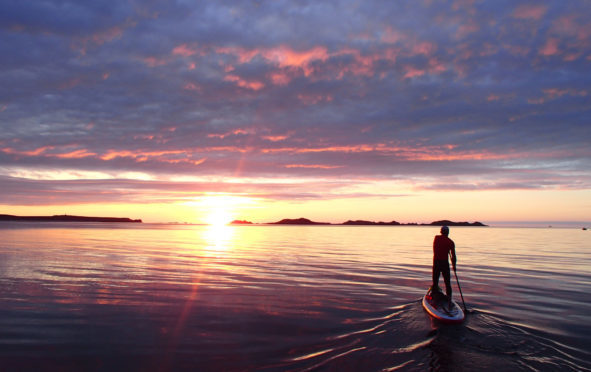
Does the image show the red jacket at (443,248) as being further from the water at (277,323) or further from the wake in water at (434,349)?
the wake in water at (434,349)

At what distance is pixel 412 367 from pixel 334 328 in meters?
4.17

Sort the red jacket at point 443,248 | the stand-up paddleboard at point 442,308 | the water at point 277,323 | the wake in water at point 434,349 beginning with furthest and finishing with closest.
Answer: the red jacket at point 443,248 < the stand-up paddleboard at point 442,308 < the water at point 277,323 < the wake in water at point 434,349

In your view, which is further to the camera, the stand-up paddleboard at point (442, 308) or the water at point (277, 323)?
the stand-up paddleboard at point (442, 308)

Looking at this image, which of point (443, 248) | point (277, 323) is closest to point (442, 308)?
point (443, 248)

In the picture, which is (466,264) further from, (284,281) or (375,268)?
(284,281)

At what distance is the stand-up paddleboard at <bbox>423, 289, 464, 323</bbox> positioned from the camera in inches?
542

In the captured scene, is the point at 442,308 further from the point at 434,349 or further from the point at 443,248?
the point at 434,349

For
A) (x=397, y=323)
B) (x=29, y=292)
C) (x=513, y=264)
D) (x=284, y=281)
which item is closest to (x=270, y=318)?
(x=397, y=323)

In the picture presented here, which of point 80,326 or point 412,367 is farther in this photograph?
point 80,326

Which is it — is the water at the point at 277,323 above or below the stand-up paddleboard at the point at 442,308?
below

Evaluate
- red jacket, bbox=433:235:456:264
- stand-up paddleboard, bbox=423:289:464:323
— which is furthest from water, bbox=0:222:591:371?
red jacket, bbox=433:235:456:264

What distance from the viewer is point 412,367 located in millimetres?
9578

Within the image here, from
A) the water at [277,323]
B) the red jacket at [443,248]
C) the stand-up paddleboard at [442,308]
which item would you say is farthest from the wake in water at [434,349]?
the red jacket at [443,248]

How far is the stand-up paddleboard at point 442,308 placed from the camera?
1377cm
